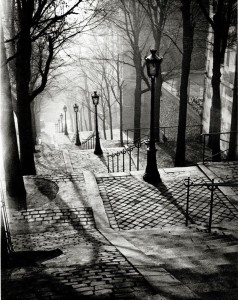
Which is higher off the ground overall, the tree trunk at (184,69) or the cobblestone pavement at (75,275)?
the tree trunk at (184,69)

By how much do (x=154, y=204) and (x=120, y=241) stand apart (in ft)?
Result: 7.79

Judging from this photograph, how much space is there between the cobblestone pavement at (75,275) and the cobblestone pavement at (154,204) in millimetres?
1562

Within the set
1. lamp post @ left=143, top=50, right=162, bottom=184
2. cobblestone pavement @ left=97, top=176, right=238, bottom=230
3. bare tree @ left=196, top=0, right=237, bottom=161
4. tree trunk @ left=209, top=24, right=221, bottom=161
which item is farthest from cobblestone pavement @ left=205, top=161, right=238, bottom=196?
lamp post @ left=143, top=50, right=162, bottom=184

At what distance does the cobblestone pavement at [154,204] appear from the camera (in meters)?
8.07

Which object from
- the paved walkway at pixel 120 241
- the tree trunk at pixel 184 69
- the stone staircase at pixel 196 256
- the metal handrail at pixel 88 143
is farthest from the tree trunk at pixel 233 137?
the metal handrail at pixel 88 143

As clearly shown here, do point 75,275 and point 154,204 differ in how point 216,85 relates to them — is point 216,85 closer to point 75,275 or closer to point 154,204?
point 154,204

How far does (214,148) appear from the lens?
1373 cm

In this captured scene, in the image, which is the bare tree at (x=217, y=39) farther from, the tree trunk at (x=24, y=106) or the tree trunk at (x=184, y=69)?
the tree trunk at (x=24, y=106)

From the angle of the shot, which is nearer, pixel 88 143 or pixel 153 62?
pixel 153 62

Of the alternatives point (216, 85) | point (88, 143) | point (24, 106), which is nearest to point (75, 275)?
point (24, 106)

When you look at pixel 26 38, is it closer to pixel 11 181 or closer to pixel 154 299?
pixel 11 181

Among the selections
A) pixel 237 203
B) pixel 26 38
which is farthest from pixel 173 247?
pixel 26 38

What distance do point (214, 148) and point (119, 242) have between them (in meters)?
8.17

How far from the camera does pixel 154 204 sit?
890 cm
